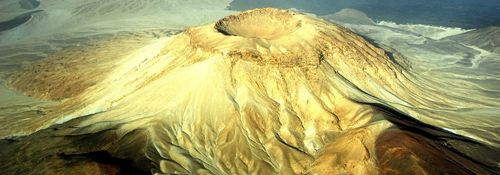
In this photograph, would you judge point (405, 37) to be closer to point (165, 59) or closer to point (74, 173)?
point (165, 59)

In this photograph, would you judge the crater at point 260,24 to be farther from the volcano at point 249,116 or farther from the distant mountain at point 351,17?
the distant mountain at point 351,17

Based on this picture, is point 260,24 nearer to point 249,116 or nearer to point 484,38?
point 249,116

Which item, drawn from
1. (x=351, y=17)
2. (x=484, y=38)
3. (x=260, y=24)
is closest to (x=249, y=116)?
(x=260, y=24)

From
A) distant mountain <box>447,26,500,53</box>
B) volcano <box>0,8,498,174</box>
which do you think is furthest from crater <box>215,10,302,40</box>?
distant mountain <box>447,26,500,53</box>

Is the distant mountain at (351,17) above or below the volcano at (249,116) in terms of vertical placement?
above

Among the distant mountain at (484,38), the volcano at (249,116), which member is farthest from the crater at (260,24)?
the distant mountain at (484,38)
